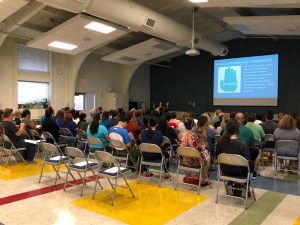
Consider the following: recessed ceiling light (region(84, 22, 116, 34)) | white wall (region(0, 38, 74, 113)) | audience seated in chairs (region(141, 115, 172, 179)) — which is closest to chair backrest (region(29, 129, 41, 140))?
audience seated in chairs (region(141, 115, 172, 179))

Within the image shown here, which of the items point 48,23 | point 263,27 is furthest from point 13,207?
A: point 263,27

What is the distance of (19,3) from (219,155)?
5.26 meters

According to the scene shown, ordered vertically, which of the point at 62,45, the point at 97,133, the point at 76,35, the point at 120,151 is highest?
the point at 76,35

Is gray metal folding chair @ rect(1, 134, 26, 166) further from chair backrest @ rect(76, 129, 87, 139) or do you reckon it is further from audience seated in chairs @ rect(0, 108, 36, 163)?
chair backrest @ rect(76, 129, 87, 139)

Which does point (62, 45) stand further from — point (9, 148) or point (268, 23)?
point (268, 23)

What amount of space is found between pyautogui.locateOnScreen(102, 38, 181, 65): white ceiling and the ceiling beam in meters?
4.21

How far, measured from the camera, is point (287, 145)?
5.44 m

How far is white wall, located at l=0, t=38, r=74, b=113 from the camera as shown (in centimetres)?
1083

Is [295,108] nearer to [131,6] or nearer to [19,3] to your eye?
[131,6]

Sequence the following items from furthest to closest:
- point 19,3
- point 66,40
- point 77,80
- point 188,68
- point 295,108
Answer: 1. point 188,68
2. point 77,80
3. point 295,108
4. point 66,40
5. point 19,3

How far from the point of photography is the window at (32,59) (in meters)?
11.4

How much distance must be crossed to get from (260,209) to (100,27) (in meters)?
6.55

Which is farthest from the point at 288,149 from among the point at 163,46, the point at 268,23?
the point at 163,46

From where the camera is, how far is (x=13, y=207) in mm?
3881
